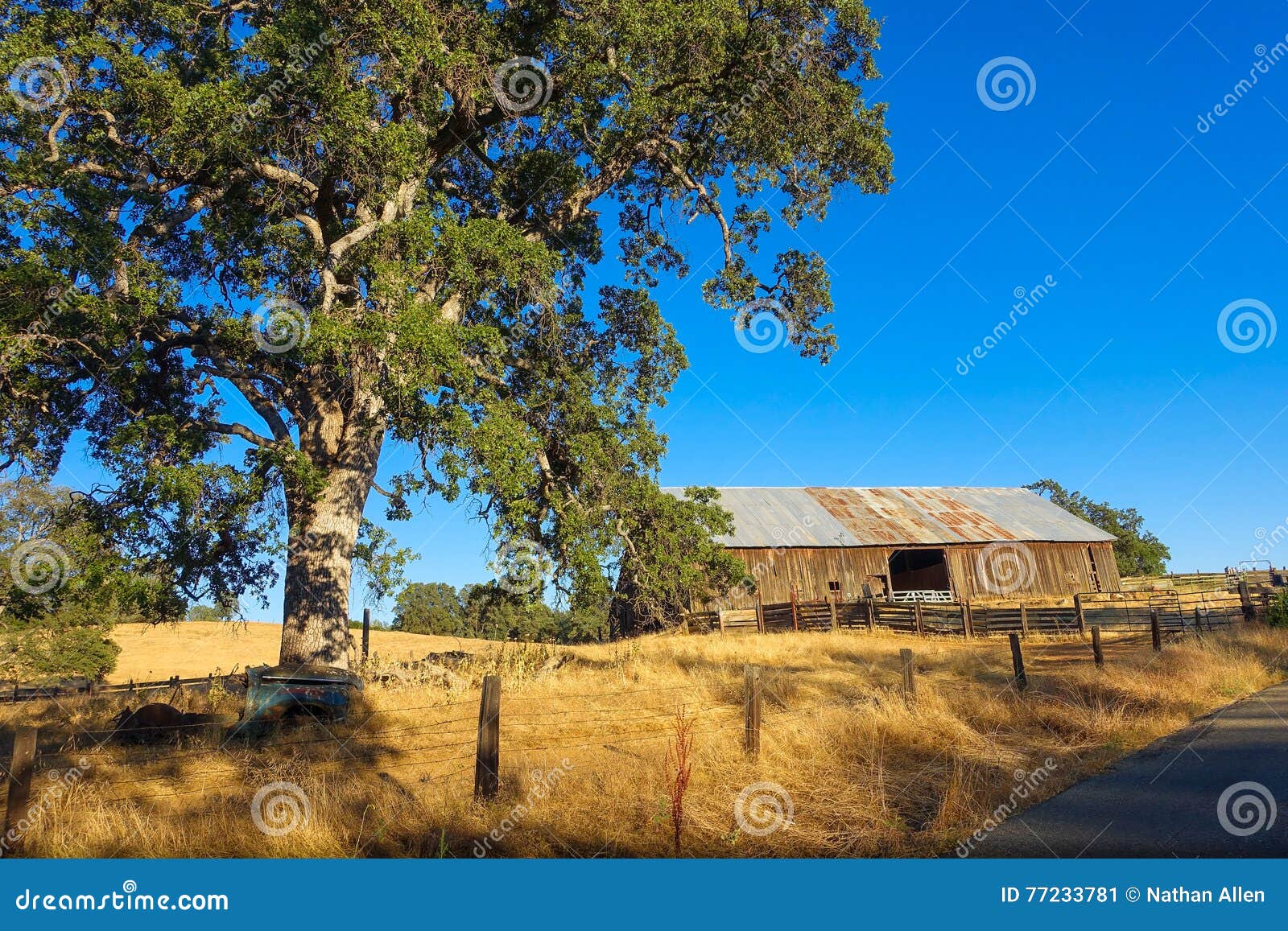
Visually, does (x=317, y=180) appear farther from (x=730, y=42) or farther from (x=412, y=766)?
(x=412, y=766)

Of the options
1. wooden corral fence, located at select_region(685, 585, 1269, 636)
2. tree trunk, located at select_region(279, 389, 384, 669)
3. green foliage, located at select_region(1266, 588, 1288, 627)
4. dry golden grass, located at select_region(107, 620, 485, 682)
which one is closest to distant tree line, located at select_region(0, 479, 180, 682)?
tree trunk, located at select_region(279, 389, 384, 669)

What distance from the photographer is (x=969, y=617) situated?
25531 millimetres

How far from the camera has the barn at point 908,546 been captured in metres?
35.0

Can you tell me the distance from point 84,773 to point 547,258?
10.5 metres

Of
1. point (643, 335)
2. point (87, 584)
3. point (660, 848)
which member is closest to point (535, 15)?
point (643, 335)

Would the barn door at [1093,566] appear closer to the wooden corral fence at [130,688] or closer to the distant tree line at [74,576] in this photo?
the wooden corral fence at [130,688]

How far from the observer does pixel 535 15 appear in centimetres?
1519

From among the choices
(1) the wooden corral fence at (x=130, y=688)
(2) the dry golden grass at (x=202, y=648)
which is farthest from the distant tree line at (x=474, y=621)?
(1) the wooden corral fence at (x=130, y=688)

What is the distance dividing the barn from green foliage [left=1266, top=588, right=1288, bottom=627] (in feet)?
43.6

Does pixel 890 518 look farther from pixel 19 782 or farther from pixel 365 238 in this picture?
pixel 19 782

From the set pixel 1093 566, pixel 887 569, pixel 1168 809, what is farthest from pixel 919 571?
pixel 1168 809

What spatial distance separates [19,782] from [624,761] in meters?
5.96

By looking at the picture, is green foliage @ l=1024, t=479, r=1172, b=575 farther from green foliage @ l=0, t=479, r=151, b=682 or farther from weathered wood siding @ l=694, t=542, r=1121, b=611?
green foliage @ l=0, t=479, r=151, b=682

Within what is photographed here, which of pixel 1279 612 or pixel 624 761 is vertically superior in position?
pixel 1279 612
